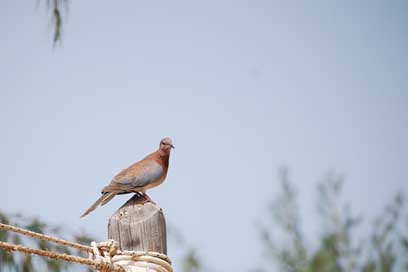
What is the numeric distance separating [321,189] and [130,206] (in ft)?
60.1

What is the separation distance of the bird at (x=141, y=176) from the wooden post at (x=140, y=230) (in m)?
0.77

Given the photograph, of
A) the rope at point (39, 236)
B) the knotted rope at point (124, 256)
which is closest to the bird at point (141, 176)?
the knotted rope at point (124, 256)

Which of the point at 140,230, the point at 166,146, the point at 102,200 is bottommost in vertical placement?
the point at 140,230

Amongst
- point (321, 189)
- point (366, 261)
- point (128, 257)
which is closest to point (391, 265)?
point (366, 261)

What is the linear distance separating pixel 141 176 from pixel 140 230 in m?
1.24

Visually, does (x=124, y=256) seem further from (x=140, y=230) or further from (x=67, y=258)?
(x=67, y=258)

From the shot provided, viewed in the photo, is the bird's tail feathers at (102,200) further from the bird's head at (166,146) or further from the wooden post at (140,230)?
the wooden post at (140,230)

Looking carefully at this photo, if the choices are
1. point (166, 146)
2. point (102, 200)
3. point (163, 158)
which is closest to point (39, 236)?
point (102, 200)

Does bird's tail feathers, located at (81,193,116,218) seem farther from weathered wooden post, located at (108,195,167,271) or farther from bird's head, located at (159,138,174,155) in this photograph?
weathered wooden post, located at (108,195,167,271)

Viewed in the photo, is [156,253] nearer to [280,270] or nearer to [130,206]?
[130,206]

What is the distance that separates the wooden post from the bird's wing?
964 millimetres

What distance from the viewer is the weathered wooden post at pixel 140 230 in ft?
9.88

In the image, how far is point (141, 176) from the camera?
425 centimetres

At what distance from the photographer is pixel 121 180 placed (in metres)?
4.14
